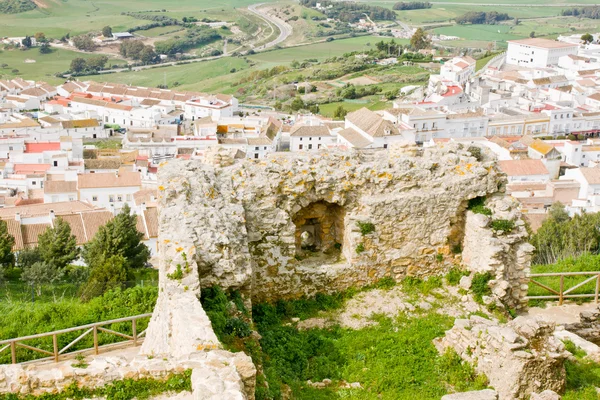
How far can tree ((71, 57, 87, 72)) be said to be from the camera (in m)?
127

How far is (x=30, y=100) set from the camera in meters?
91.6

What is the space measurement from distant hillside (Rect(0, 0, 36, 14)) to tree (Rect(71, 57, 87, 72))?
54.0 meters

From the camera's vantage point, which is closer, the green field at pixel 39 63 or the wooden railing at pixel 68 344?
the wooden railing at pixel 68 344

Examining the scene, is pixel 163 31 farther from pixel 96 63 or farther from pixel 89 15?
pixel 89 15

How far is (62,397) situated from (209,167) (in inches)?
205

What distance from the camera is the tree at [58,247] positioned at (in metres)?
27.1

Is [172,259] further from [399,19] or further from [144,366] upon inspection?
[399,19]

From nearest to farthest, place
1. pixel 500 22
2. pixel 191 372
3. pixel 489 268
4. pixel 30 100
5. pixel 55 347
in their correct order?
pixel 191 372
pixel 55 347
pixel 489 268
pixel 30 100
pixel 500 22

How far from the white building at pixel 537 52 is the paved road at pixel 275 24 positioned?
178 feet

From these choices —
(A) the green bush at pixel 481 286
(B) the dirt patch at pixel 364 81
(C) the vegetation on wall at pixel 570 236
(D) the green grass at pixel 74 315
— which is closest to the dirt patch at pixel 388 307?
(A) the green bush at pixel 481 286

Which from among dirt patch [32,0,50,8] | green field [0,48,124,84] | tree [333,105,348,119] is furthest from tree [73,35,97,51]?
tree [333,105,348,119]

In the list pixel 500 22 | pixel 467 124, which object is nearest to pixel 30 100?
A: pixel 467 124

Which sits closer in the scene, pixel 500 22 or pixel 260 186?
pixel 260 186

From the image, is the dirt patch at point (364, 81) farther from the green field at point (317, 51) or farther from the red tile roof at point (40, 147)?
the red tile roof at point (40, 147)
